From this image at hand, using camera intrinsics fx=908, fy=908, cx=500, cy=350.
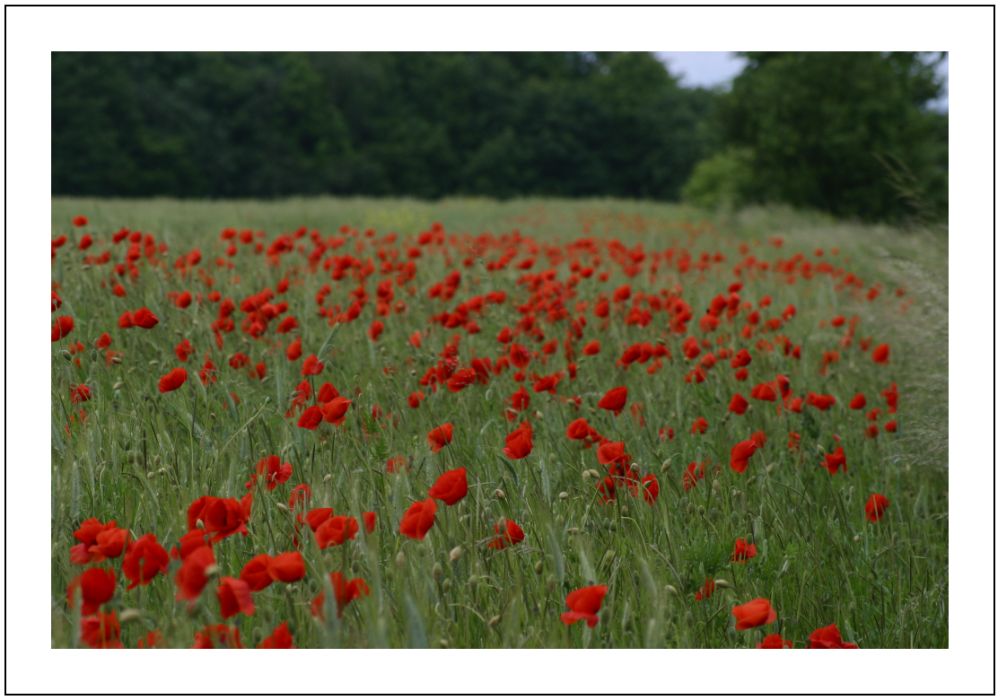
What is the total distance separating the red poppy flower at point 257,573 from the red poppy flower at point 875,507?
135 cm

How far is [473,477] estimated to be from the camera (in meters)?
2.22

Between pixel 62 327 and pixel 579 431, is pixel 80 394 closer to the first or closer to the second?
pixel 62 327

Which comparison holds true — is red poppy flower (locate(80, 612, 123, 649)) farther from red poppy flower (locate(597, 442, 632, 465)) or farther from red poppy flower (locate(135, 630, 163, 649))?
red poppy flower (locate(597, 442, 632, 465))

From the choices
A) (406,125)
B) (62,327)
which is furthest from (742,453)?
(406,125)

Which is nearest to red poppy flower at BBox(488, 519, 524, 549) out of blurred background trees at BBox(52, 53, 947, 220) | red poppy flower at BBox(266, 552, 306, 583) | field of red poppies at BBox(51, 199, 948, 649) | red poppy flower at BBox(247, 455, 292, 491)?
field of red poppies at BBox(51, 199, 948, 649)

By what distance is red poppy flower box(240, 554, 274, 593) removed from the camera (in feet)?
4.16

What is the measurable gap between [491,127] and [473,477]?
3232 cm

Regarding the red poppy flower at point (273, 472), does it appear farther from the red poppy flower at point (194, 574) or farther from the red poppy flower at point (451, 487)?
the red poppy flower at point (194, 574)

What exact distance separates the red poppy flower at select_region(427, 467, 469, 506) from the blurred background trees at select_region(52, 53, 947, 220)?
1402cm

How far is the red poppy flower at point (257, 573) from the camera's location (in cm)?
127

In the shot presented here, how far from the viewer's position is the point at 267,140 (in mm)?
28438

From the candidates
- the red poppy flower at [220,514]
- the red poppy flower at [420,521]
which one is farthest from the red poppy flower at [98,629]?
the red poppy flower at [420,521]
